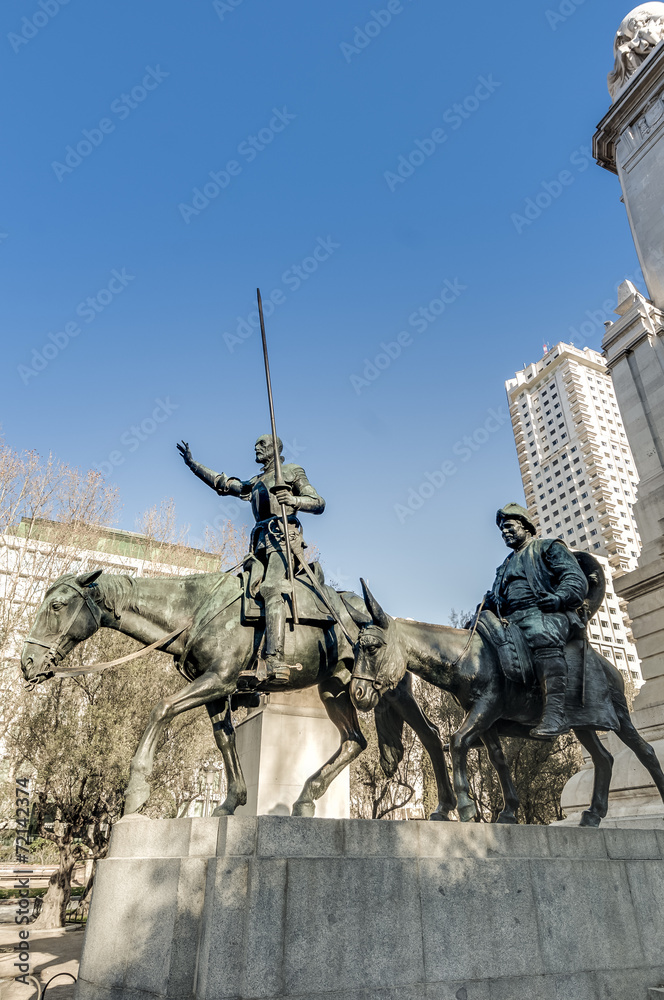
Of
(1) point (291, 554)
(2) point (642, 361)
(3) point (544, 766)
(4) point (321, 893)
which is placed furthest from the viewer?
(3) point (544, 766)

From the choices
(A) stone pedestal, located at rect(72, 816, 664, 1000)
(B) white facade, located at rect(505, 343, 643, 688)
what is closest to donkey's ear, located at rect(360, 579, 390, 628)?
(A) stone pedestal, located at rect(72, 816, 664, 1000)

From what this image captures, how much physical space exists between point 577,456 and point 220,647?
112032 mm

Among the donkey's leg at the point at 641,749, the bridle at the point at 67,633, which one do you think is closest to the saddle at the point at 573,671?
the donkey's leg at the point at 641,749

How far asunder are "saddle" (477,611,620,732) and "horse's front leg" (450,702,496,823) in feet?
1.95

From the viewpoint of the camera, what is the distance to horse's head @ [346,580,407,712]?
676 cm

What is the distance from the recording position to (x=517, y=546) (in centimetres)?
954

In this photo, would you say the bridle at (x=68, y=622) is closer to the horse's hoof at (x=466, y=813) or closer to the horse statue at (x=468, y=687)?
the horse statue at (x=468, y=687)

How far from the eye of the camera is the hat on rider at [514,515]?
31.6 ft

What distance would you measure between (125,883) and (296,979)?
1.65 metres

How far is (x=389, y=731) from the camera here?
8.16 m

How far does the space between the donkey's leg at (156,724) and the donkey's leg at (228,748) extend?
1.04 feet

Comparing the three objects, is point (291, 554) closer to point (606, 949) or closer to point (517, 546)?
point (517, 546)

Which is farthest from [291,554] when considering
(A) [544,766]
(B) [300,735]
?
(A) [544,766]

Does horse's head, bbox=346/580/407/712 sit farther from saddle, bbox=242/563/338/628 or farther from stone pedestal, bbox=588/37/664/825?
stone pedestal, bbox=588/37/664/825
